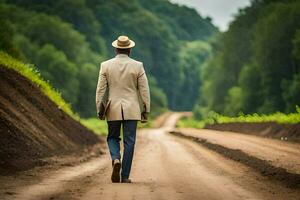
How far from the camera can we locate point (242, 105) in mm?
63094

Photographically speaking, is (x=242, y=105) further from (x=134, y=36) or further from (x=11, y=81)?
(x=134, y=36)

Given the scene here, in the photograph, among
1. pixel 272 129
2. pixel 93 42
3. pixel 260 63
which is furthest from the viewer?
pixel 93 42

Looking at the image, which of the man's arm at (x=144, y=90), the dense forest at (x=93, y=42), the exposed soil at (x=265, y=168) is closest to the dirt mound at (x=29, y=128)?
the man's arm at (x=144, y=90)

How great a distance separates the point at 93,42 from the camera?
99.2 meters

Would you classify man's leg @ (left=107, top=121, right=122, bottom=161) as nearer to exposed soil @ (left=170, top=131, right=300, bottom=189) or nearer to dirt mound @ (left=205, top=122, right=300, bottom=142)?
exposed soil @ (left=170, top=131, right=300, bottom=189)

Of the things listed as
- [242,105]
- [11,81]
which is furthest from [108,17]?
[11,81]

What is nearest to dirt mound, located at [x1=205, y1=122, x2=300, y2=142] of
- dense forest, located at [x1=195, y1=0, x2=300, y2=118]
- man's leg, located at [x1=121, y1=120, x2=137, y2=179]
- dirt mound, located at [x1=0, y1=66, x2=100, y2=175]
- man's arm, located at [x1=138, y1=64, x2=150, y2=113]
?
dirt mound, located at [x1=0, y1=66, x2=100, y2=175]

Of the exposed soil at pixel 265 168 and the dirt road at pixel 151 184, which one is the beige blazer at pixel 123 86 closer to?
the dirt road at pixel 151 184

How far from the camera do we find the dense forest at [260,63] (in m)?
54.9

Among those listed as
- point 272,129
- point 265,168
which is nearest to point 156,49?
point 272,129

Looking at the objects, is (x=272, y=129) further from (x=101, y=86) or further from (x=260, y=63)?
(x=260, y=63)

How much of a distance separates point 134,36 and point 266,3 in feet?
147

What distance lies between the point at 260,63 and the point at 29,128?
143ft

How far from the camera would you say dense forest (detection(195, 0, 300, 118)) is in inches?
2163
